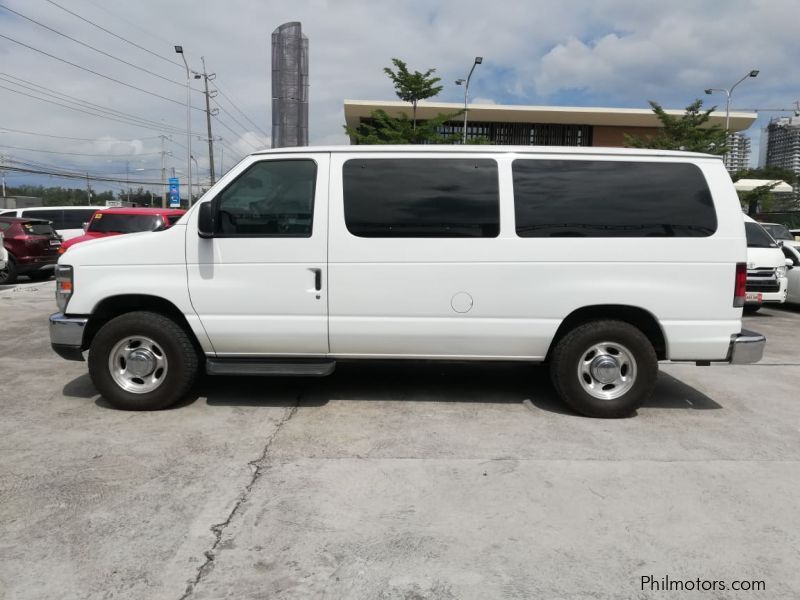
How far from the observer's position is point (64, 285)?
16.1ft

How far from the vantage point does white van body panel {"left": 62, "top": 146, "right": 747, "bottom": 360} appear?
4.68 meters

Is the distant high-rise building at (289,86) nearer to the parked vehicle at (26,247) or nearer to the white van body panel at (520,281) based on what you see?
the parked vehicle at (26,247)

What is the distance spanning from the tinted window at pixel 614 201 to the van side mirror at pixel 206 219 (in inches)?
93.3

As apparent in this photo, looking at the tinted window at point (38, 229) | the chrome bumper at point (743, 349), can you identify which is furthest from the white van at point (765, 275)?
the tinted window at point (38, 229)

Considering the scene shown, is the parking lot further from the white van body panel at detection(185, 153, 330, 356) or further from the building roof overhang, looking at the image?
the building roof overhang

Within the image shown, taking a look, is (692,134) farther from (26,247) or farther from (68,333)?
(68,333)

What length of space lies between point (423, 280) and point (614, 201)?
1615mm

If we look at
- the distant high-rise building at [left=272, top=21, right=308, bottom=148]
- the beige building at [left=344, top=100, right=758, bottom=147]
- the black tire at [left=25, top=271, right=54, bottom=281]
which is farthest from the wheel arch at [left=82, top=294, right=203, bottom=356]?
the beige building at [left=344, top=100, right=758, bottom=147]

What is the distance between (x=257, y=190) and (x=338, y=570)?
3039mm

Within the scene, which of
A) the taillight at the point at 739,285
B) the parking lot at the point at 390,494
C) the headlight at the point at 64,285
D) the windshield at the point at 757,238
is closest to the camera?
the parking lot at the point at 390,494

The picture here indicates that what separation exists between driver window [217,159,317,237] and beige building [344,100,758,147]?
3475cm

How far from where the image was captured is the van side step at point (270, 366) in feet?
15.8

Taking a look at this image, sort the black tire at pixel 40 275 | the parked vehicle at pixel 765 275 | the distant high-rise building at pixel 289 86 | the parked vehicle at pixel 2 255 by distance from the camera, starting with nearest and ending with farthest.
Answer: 1. the parked vehicle at pixel 765 275
2. the parked vehicle at pixel 2 255
3. the distant high-rise building at pixel 289 86
4. the black tire at pixel 40 275

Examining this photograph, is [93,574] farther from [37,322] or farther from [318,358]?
[37,322]
